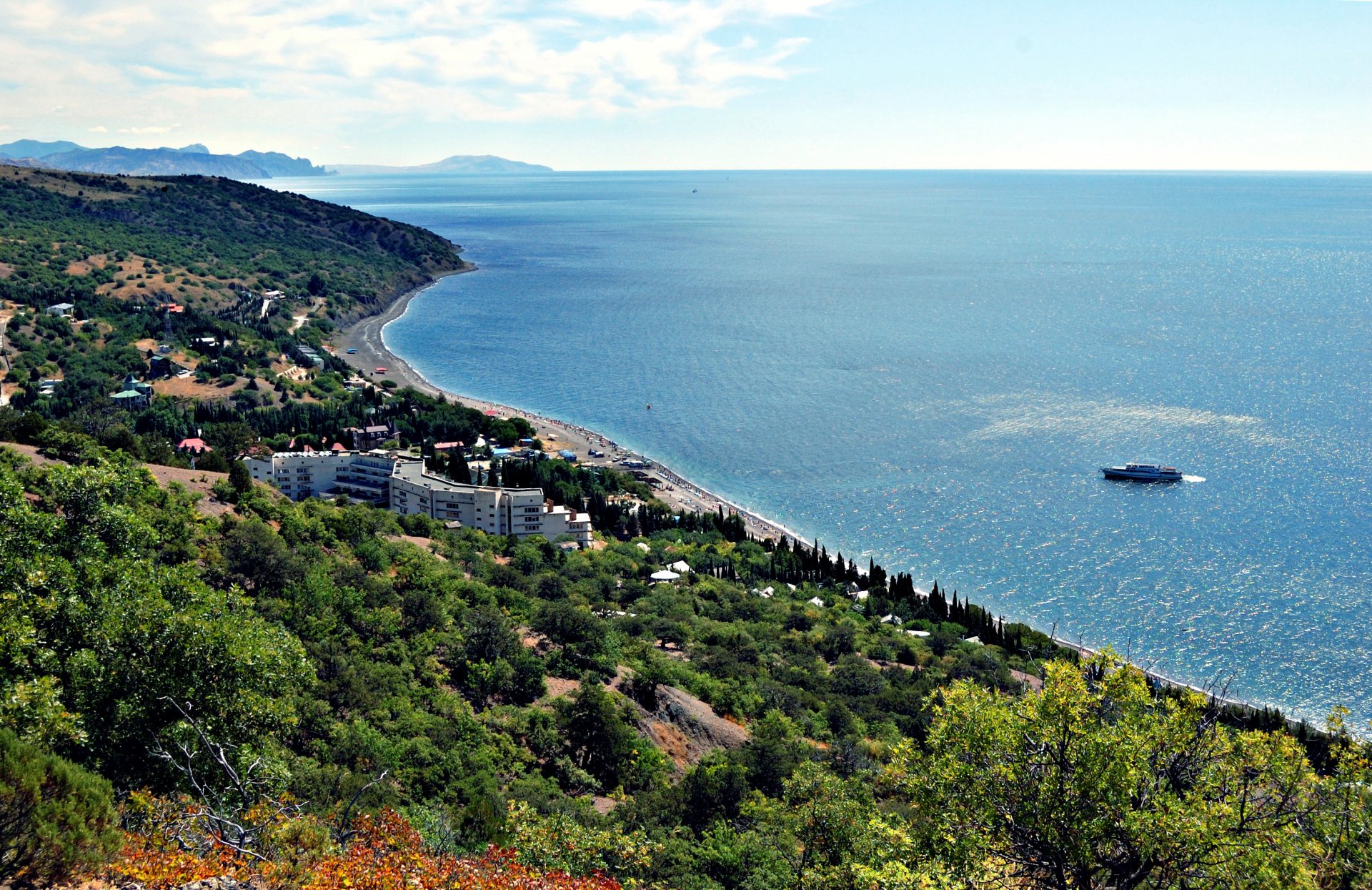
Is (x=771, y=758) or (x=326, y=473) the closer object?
(x=771, y=758)

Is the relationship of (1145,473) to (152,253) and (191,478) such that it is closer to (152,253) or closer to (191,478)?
(191,478)

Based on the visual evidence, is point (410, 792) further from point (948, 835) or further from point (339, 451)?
point (339, 451)

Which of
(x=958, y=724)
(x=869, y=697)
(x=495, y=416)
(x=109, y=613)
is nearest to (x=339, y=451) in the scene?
(x=495, y=416)

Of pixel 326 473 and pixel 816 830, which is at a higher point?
pixel 816 830

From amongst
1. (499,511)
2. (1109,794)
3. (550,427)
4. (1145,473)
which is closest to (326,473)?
(499,511)

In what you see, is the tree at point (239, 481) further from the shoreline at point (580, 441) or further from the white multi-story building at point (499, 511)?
the shoreline at point (580, 441)

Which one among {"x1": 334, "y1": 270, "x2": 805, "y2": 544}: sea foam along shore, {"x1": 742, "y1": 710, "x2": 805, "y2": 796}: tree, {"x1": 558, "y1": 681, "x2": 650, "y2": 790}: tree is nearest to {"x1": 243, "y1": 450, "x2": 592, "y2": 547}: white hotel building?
{"x1": 334, "y1": 270, "x2": 805, "y2": 544}: sea foam along shore
